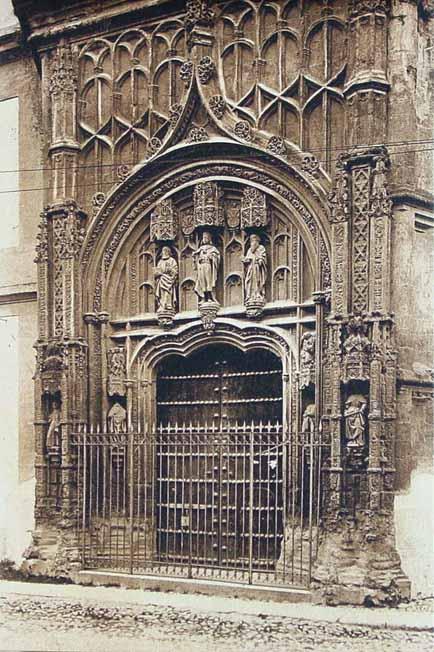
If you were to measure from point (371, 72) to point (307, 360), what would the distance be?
3.22 metres

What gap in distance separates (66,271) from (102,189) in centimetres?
113

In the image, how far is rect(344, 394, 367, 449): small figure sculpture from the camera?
11.9 metres

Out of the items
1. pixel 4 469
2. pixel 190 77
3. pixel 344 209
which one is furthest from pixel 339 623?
pixel 190 77

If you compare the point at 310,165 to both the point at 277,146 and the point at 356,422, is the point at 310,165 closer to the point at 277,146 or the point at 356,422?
the point at 277,146

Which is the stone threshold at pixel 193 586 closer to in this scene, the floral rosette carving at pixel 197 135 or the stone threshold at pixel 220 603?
the stone threshold at pixel 220 603

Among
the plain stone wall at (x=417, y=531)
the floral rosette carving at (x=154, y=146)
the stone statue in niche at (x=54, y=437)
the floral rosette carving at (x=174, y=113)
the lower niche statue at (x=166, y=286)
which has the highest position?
the floral rosette carving at (x=174, y=113)

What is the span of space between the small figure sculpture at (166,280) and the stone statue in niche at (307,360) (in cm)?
183

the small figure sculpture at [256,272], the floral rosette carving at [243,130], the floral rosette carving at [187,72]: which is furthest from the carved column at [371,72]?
A: the floral rosette carving at [187,72]

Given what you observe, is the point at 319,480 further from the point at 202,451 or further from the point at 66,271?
the point at 66,271

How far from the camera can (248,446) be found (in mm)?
13188

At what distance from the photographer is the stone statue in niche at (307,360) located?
41.5 ft

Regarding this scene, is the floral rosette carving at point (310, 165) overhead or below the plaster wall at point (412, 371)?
overhead

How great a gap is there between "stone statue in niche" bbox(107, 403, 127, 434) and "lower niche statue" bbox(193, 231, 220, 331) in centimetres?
157

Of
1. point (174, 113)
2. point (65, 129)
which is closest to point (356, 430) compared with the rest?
point (174, 113)
